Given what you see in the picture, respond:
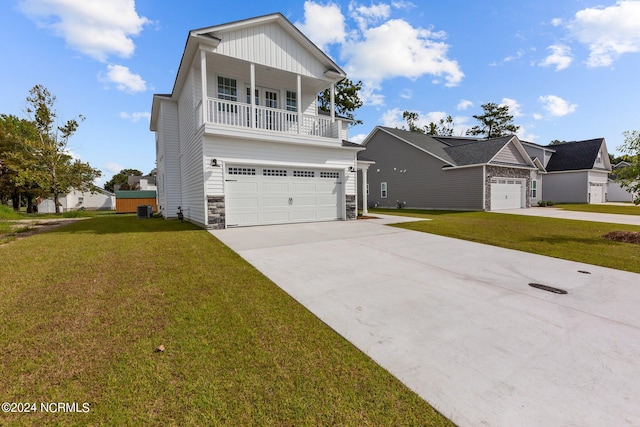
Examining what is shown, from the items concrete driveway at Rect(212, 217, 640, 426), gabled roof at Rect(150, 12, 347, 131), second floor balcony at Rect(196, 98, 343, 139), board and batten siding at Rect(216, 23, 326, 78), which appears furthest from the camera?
board and batten siding at Rect(216, 23, 326, 78)

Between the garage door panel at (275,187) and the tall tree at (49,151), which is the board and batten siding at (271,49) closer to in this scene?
the garage door panel at (275,187)

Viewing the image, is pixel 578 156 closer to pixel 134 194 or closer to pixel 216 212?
pixel 216 212

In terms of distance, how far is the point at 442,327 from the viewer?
3.23 m

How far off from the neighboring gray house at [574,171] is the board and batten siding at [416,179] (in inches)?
430

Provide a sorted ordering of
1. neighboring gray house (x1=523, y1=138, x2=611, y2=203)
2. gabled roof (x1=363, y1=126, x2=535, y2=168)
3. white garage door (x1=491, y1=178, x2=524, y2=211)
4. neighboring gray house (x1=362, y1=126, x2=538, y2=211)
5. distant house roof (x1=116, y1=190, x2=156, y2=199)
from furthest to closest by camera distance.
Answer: neighboring gray house (x1=523, y1=138, x2=611, y2=203) < distant house roof (x1=116, y1=190, x2=156, y2=199) < gabled roof (x1=363, y1=126, x2=535, y2=168) < white garage door (x1=491, y1=178, x2=524, y2=211) < neighboring gray house (x1=362, y1=126, x2=538, y2=211)

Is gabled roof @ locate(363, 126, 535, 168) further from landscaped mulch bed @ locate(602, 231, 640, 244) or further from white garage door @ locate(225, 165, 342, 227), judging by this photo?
white garage door @ locate(225, 165, 342, 227)

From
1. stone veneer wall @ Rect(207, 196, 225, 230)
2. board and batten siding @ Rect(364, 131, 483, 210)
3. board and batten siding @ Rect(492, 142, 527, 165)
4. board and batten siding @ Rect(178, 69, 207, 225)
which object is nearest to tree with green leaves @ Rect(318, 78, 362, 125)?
board and batten siding @ Rect(364, 131, 483, 210)

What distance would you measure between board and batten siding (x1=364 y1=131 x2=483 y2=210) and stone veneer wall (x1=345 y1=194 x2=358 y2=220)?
1145 cm

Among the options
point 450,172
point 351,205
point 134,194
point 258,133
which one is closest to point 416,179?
point 450,172

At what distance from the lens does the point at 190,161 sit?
12.3 m

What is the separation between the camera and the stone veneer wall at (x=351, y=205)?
43.7 feet

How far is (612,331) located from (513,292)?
4.05ft

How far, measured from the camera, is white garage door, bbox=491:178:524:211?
20.5 m

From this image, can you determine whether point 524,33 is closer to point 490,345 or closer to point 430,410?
point 490,345
